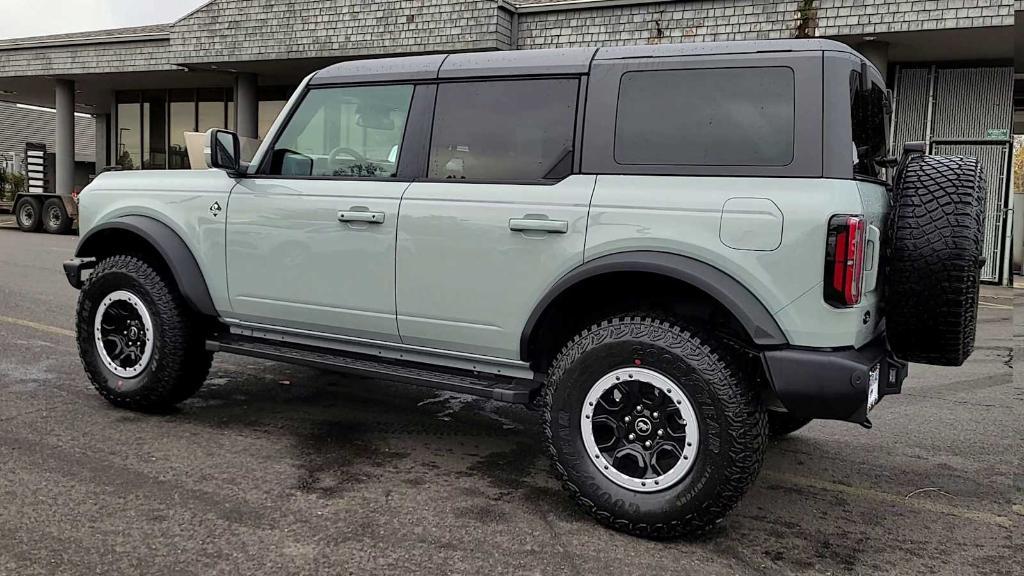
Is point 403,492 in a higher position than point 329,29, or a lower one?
lower

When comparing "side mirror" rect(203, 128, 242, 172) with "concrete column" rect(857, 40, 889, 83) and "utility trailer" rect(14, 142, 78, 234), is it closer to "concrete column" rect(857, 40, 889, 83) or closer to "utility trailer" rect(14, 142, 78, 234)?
"concrete column" rect(857, 40, 889, 83)

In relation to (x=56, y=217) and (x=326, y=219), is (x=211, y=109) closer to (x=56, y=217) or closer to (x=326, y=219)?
(x=56, y=217)

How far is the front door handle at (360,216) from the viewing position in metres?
4.11

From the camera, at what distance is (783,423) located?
15.4 ft

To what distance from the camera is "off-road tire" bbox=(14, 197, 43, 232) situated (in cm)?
2173

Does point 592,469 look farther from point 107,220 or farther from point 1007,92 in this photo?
point 1007,92

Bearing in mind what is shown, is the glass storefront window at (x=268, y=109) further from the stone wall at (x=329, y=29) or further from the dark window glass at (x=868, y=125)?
the dark window glass at (x=868, y=125)

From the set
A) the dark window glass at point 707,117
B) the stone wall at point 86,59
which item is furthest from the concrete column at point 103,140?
the dark window glass at point 707,117

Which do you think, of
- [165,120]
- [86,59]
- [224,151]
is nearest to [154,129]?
[165,120]

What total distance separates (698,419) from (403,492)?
53.6 inches

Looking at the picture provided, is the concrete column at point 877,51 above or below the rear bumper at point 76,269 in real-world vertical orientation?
above

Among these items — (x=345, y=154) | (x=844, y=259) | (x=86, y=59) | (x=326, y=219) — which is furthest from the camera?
(x=86, y=59)

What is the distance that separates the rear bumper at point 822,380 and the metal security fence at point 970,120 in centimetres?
1246

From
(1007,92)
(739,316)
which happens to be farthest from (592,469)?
(1007,92)
